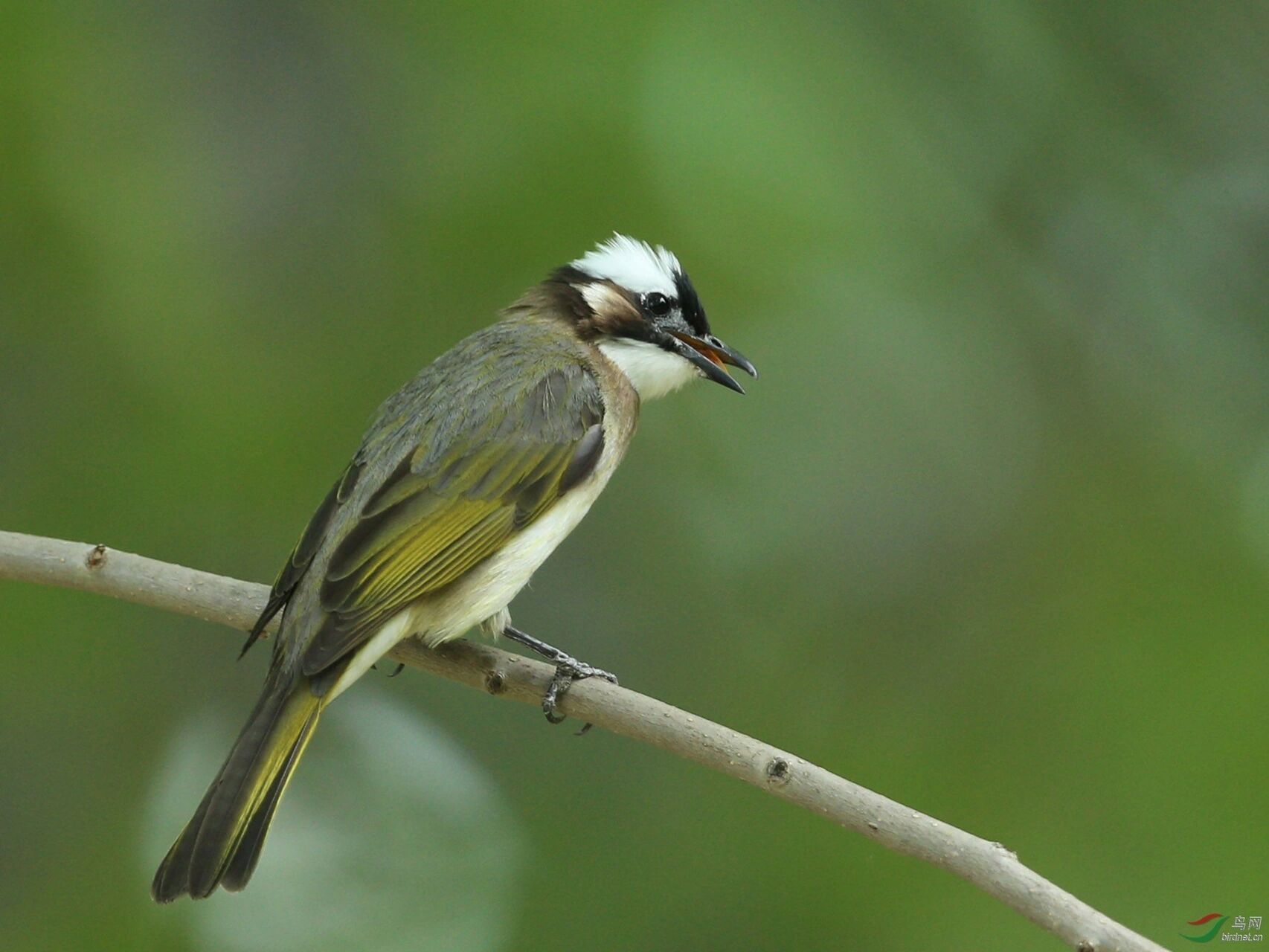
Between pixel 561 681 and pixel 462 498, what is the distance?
1.70 feet

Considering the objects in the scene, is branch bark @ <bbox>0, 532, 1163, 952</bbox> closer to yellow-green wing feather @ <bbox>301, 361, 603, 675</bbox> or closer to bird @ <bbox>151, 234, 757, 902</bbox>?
bird @ <bbox>151, 234, 757, 902</bbox>

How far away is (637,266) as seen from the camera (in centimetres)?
396

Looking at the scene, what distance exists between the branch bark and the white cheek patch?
3.26 ft

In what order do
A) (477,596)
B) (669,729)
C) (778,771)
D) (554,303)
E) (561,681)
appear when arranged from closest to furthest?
(778,771) < (669,729) < (561,681) < (477,596) < (554,303)

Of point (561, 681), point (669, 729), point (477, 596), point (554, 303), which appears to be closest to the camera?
point (669, 729)

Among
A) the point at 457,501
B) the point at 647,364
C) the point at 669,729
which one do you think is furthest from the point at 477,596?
the point at 647,364

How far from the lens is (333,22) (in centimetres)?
461

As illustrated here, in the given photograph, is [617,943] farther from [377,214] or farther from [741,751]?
[377,214]

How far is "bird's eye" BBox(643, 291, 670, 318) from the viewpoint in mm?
3945

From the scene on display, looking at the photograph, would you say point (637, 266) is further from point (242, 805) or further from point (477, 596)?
point (242, 805)

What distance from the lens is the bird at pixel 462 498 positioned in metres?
2.88

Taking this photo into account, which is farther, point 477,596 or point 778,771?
point 477,596

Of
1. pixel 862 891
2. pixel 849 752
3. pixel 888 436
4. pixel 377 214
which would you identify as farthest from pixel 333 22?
pixel 862 891

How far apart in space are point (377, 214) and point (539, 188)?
0.65 metres
